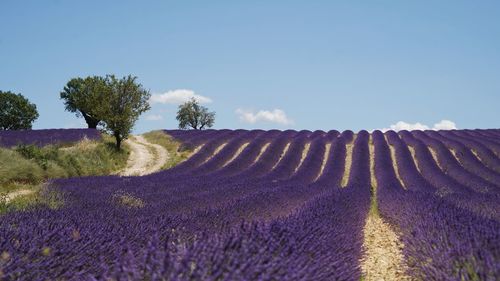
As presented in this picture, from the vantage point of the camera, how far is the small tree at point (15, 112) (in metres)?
47.4

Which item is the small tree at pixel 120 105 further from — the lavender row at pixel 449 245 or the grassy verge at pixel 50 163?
the lavender row at pixel 449 245

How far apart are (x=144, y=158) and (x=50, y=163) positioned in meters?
7.67

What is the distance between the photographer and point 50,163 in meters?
17.4

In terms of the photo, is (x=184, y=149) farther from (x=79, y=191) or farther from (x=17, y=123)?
(x=17, y=123)

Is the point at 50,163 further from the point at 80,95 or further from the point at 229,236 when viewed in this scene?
the point at 80,95

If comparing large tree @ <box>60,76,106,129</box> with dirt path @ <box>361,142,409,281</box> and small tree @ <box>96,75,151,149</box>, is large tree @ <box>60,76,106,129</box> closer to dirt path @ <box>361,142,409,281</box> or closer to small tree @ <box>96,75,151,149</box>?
small tree @ <box>96,75,151,149</box>

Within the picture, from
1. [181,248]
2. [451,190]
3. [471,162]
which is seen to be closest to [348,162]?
[471,162]

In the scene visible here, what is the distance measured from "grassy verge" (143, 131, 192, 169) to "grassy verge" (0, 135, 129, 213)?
2202mm

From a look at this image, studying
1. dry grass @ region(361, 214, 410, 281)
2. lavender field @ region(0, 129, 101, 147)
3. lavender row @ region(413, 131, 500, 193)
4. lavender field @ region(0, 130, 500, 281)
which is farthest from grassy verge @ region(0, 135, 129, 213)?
lavender row @ region(413, 131, 500, 193)

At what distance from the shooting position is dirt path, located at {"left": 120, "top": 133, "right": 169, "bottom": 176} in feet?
72.2

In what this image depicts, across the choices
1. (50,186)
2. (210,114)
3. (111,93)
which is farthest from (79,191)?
(210,114)

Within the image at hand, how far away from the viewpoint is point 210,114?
187ft

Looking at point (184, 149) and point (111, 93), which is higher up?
point (111, 93)

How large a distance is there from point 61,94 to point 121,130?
28905 mm
